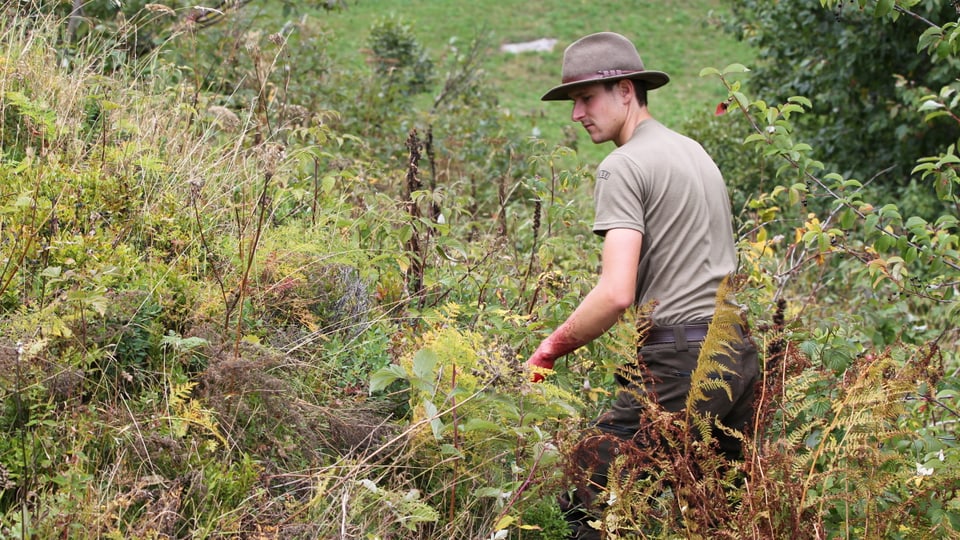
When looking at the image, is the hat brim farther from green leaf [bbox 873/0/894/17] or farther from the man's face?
green leaf [bbox 873/0/894/17]

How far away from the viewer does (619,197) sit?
3.40 meters

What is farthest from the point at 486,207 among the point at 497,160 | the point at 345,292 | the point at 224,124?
the point at 345,292

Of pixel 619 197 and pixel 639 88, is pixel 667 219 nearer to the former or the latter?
pixel 619 197

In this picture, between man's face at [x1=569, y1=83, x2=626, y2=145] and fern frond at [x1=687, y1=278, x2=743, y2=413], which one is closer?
fern frond at [x1=687, y1=278, x2=743, y2=413]

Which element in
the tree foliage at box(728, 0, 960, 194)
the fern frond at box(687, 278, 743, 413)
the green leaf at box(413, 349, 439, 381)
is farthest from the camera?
the tree foliage at box(728, 0, 960, 194)

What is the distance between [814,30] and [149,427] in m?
9.48

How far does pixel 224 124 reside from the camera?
5.43 m

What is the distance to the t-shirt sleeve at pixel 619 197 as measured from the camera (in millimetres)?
3369

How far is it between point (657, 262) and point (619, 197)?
278mm

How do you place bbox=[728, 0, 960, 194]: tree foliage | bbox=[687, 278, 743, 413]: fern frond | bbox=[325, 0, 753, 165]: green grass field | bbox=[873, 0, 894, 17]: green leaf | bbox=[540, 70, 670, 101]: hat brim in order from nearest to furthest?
bbox=[687, 278, 743, 413]: fern frond
bbox=[540, 70, 670, 101]: hat brim
bbox=[873, 0, 894, 17]: green leaf
bbox=[728, 0, 960, 194]: tree foliage
bbox=[325, 0, 753, 165]: green grass field

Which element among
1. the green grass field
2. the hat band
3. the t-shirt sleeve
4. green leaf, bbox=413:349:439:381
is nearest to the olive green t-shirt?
the t-shirt sleeve

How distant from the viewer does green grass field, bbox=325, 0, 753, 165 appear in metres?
22.1

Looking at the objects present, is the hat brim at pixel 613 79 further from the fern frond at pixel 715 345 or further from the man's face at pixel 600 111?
the fern frond at pixel 715 345

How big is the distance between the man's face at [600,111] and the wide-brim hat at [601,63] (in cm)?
5
